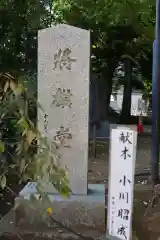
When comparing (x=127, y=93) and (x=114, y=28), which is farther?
(x=127, y=93)

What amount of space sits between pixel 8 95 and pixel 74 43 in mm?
2426

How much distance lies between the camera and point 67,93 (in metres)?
4.81

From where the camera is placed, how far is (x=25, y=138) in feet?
8.07

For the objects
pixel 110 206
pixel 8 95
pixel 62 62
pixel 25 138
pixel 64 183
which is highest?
pixel 62 62

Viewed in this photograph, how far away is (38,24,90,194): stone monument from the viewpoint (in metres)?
4.78

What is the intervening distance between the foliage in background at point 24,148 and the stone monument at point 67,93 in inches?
85.0

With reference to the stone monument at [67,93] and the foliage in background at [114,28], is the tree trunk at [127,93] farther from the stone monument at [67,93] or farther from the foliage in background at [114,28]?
the stone monument at [67,93]

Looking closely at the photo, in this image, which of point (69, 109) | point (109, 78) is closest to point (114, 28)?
point (109, 78)

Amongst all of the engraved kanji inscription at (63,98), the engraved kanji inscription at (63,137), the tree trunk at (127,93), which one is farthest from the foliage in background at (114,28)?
the engraved kanji inscription at (63,137)

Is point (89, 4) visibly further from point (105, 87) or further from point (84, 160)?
point (84, 160)

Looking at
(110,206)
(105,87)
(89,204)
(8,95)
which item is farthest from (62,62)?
(105,87)

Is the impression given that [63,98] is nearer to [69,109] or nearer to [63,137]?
[69,109]

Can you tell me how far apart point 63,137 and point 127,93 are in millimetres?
11903

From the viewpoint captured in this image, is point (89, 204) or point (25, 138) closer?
point (25, 138)
